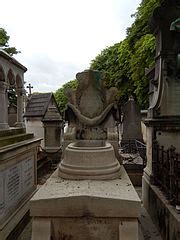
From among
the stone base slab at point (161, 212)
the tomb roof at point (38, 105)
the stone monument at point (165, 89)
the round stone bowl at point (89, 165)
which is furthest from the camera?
the tomb roof at point (38, 105)

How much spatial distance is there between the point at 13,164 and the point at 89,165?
1.83 metres

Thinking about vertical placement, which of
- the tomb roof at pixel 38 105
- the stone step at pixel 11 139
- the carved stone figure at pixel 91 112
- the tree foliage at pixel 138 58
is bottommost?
the stone step at pixel 11 139

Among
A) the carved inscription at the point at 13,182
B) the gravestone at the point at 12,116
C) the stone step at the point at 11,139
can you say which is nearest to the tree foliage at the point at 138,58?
the stone step at the point at 11,139

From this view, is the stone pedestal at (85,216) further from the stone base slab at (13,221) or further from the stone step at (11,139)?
the stone step at (11,139)

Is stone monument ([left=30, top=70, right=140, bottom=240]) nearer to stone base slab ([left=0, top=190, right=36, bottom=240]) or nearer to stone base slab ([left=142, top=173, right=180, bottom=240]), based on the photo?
stone base slab ([left=142, top=173, right=180, bottom=240])

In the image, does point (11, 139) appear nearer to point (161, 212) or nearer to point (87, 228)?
point (87, 228)

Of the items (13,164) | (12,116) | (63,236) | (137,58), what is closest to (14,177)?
(13,164)

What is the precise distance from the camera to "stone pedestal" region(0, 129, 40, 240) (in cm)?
479

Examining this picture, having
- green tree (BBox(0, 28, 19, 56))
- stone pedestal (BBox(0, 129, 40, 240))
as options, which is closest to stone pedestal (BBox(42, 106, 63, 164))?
stone pedestal (BBox(0, 129, 40, 240))

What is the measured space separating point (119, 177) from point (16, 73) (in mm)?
4032

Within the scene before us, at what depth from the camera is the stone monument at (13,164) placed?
4.84 metres

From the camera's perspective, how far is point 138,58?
1507cm

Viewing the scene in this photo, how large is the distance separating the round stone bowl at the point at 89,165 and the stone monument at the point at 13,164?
3.77 ft

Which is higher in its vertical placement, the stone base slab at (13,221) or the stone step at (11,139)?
the stone step at (11,139)
